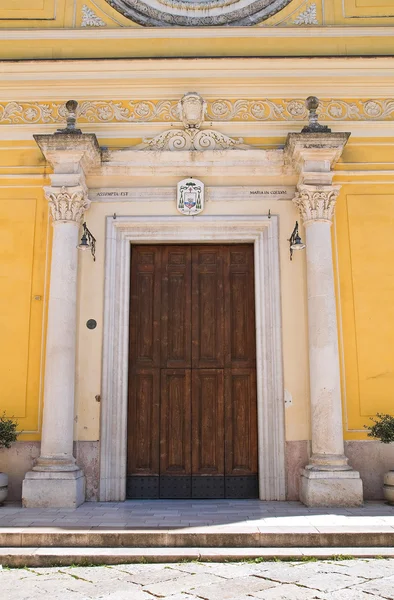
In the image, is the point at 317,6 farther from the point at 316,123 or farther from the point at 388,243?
the point at 388,243

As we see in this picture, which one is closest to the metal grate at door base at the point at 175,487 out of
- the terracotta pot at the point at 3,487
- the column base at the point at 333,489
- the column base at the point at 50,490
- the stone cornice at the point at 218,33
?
the column base at the point at 50,490

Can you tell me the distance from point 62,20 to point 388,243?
6029 millimetres

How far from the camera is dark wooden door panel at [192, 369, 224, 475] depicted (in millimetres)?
8312

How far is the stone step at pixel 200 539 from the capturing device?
582 centimetres

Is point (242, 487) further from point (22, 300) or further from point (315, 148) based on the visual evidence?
point (315, 148)

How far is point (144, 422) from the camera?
841cm

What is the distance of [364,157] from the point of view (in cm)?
891

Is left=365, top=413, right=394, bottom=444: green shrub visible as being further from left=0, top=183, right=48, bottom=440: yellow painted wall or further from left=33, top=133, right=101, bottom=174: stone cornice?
left=33, top=133, right=101, bottom=174: stone cornice

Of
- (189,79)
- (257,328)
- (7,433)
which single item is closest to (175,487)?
(7,433)

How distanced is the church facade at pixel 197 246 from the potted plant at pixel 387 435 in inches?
12.5

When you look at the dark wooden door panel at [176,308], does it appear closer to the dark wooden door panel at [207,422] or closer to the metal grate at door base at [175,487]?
the dark wooden door panel at [207,422]

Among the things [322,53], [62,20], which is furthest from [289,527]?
[62,20]

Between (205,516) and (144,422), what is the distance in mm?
1937

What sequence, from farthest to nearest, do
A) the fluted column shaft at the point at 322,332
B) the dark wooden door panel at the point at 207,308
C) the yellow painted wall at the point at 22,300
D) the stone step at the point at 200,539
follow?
1. the dark wooden door panel at the point at 207,308
2. the yellow painted wall at the point at 22,300
3. the fluted column shaft at the point at 322,332
4. the stone step at the point at 200,539
